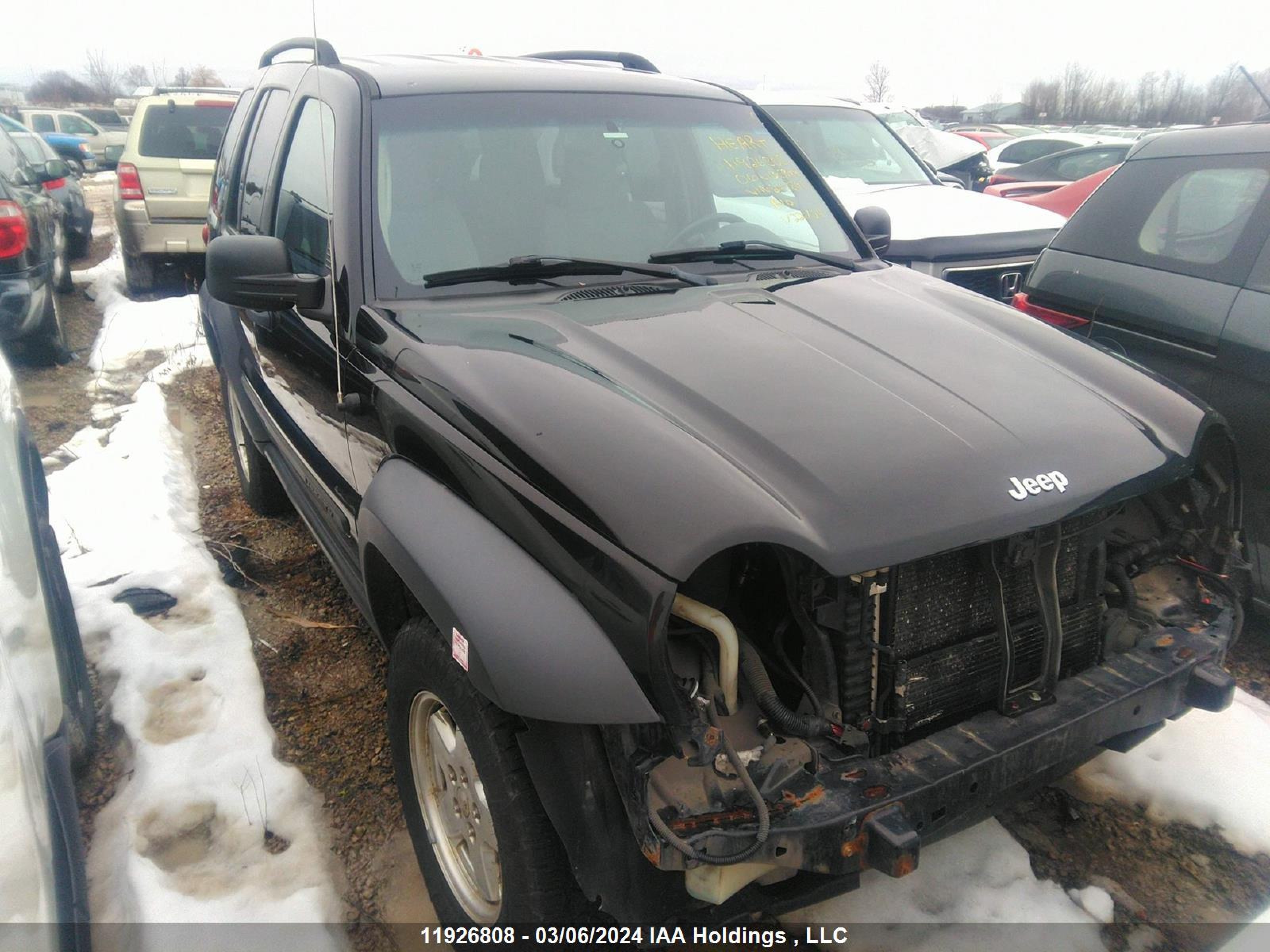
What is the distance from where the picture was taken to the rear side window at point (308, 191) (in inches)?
114

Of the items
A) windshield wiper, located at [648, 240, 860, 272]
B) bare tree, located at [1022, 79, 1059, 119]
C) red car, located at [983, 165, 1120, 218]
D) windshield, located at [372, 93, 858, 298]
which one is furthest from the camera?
bare tree, located at [1022, 79, 1059, 119]

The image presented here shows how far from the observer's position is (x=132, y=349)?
8070mm

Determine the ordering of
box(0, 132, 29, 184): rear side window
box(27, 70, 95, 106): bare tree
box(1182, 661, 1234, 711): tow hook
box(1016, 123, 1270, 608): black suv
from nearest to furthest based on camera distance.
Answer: box(1182, 661, 1234, 711): tow hook < box(1016, 123, 1270, 608): black suv < box(0, 132, 29, 184): rear side window < box(27, 70, 95, 106): bare tree

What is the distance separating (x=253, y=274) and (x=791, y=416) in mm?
1561

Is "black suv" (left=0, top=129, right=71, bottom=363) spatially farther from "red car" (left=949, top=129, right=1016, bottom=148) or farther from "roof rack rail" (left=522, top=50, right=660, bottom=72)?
"red car" (left=949, top=129, right=1016, bottom=148)

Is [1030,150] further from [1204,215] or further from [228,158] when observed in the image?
[228,158]

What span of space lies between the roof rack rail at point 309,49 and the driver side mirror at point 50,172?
5.43 meters

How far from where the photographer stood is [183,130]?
9750 millimetres

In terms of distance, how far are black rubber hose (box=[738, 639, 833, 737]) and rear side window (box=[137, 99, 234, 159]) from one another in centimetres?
953

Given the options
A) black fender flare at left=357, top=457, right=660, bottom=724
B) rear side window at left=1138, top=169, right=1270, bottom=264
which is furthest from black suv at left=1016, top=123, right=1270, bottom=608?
black fender flare at left=357, top=457, right=660, bottom=724

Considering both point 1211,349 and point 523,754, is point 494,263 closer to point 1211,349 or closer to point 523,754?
point 523,754

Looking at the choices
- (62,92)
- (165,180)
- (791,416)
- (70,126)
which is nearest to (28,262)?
(165,180)

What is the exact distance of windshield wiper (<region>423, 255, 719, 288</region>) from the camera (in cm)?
272

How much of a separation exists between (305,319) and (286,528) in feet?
6.41
